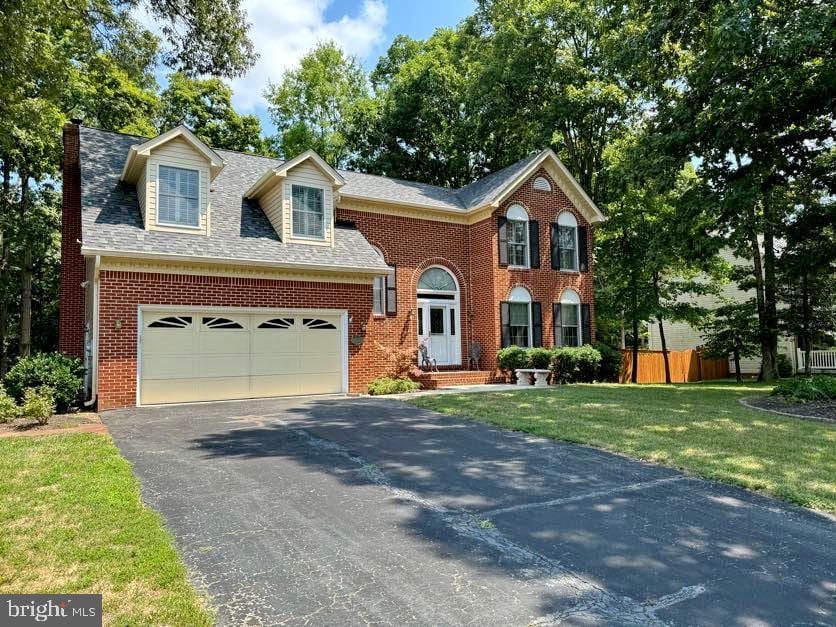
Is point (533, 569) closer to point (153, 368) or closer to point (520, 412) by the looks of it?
point (520, 412)

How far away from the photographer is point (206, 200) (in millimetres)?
12984

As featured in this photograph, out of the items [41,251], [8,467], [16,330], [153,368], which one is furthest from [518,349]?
[16,330]

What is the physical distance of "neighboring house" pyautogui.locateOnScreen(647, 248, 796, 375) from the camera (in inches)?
1105

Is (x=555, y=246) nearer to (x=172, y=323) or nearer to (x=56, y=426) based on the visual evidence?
(x=172, y=323)

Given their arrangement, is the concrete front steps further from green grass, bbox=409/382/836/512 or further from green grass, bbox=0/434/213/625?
green grass, bbox=0/434/213/625

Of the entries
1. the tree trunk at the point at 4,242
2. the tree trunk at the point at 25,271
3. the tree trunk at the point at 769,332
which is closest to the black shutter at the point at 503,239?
the tree trunk at the point at 769,332

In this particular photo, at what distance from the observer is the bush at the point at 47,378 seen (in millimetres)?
10484

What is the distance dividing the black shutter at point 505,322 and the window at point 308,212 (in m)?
6.40

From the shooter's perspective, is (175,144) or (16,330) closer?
(175,144)

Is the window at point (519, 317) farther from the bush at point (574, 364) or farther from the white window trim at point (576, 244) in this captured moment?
the white window trim at point (576, 244)

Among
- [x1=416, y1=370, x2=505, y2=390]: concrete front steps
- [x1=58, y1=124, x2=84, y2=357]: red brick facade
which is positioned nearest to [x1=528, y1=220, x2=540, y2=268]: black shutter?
[x1=416, y1=370, x2=505, y2=390]: concrete front steps

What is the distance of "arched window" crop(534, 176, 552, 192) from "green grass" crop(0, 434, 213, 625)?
51.8 feet

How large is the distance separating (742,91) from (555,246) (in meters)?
7.36

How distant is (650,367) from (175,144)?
813 inches
